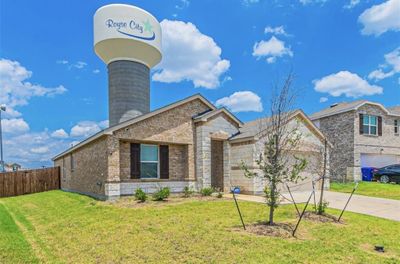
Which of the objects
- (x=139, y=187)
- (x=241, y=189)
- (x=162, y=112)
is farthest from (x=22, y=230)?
(x=241, y=189)

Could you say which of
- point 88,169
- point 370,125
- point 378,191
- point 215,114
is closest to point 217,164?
point 215,114

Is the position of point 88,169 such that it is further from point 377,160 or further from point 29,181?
point 377,160

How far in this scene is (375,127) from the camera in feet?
80.8

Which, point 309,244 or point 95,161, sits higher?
point 95,161

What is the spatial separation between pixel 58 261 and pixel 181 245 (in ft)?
8.69

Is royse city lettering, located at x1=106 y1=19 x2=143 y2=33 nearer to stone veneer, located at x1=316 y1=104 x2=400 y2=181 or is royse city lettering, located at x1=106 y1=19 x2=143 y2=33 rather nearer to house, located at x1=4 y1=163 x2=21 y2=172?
stone veneer, located at x1=316 y1=104 x2=400 y2=181

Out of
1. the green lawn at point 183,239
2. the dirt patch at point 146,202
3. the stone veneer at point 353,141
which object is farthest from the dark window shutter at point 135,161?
the stone veneer at point 353,141

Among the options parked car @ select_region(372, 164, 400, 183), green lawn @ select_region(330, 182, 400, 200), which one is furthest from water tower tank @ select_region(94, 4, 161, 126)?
parked car @ select_region(372, 164, 400, 183)

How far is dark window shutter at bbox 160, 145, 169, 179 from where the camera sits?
49.1 ft

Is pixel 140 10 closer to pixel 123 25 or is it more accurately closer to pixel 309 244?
pixel 123 25

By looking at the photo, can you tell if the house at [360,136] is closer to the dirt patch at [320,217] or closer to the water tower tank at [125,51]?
the dirt patch at [320,217]

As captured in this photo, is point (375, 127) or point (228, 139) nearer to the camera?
point (228, 139)

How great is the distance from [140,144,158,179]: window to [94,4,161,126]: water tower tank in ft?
18.3

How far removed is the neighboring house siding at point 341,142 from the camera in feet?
77.3
